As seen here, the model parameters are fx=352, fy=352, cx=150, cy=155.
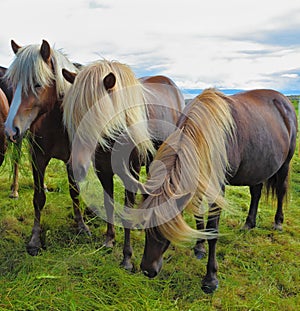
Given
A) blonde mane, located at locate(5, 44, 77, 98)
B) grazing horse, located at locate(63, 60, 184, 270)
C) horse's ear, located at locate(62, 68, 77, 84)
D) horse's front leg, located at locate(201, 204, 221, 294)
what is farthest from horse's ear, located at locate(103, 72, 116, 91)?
horse's front leg, located at locate(201, 204, 221, 294)

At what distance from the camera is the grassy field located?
2393 mm

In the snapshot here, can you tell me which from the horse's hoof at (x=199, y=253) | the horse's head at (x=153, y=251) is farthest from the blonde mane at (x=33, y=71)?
the horse's hoof at (x=199, y=253)

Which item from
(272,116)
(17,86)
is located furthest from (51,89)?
(272,116)

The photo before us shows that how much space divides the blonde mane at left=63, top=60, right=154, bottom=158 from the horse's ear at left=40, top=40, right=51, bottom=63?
0.39 metres

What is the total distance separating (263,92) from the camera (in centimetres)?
380

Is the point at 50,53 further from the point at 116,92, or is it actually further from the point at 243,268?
the point at 243,268

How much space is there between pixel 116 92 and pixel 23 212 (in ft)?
6.88

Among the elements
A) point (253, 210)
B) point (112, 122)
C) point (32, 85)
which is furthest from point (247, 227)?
point (32, 85)

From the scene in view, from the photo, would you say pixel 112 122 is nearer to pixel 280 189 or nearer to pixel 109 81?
pixel 109 81

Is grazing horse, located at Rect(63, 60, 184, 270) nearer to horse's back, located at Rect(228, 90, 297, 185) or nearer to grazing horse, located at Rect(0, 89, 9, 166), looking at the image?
horse's back, located at Rect(228, 90, 297, 185)

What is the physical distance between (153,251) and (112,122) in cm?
95

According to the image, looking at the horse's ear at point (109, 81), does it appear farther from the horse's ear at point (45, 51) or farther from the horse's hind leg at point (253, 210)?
the horse's hind leg at point (253, 210)

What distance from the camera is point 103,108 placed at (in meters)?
2.50

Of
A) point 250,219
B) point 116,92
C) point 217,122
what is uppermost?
point 116,92
